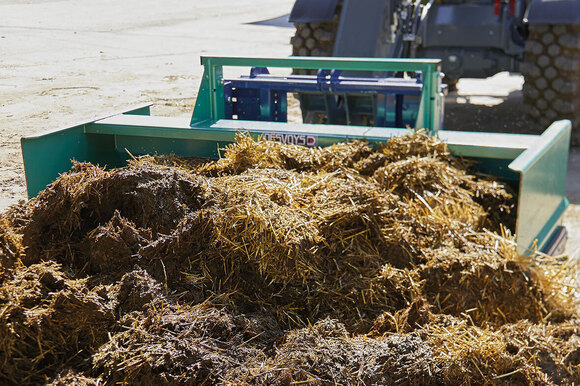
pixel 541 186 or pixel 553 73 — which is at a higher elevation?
pixel 553 73

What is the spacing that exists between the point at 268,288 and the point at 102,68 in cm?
476

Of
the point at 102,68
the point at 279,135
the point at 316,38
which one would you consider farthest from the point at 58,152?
the point at 316,38

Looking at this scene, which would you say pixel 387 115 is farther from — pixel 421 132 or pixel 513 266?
pixel 513 266

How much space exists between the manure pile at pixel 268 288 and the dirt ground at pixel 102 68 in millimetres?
1820

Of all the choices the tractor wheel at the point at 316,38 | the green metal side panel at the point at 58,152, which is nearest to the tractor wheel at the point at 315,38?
the tractor wheel at the point at 316,38

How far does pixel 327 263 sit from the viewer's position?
9.18 feet

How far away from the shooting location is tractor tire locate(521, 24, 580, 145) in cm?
655

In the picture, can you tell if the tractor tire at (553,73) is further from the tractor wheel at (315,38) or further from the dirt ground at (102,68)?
the tractor wheel at (315,38)

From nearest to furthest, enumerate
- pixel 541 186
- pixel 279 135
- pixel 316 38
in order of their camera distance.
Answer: pixel 541 186 < pixel 279 135 < pixel 316 38

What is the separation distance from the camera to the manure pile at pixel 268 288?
90.2 inches

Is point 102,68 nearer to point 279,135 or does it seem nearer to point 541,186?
point 279,135

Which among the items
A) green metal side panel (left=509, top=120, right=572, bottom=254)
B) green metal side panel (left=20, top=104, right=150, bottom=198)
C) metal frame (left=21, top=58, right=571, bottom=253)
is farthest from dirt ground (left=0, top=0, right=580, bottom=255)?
green metal side panel (left=20, top=104, right=150, bottom=198)

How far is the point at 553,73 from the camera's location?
263 inches

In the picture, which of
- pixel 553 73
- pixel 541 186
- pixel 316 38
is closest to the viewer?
pixel 541 186
